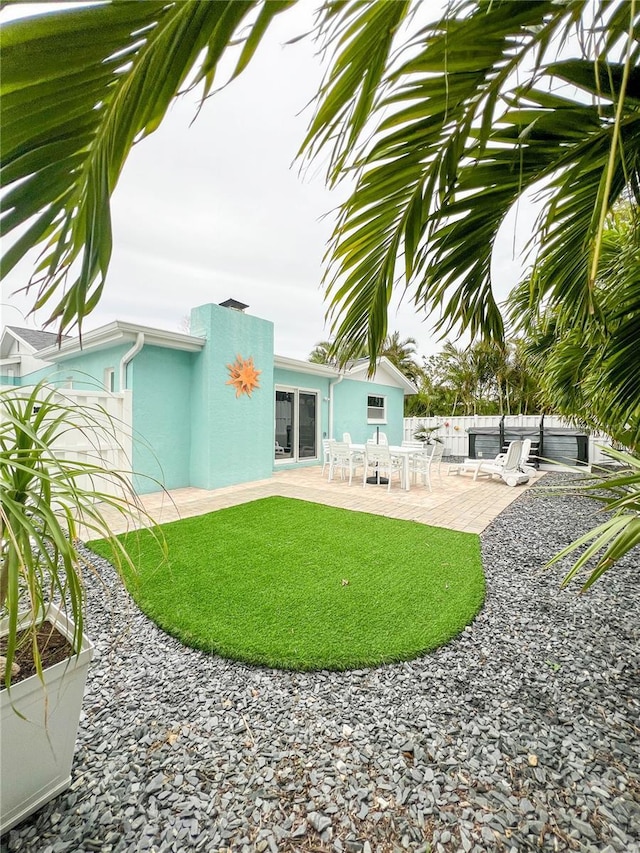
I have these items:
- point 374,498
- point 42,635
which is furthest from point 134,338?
point 42,635

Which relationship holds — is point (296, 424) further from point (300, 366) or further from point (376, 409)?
point (376, 409)

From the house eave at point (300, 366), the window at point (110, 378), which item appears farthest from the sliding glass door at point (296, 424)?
the window at point (110, 378)

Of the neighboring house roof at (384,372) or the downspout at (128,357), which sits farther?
the neighboring house roof at (384,372)

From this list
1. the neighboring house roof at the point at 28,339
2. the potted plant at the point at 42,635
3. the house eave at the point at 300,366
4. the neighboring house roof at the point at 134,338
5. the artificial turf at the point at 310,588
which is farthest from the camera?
the neighboring house roof at the point at 28,339

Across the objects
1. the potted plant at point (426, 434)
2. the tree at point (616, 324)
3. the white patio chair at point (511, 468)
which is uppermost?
the tree at point (616, 324)

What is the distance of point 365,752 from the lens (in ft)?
5.68

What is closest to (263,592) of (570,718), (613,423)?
(570,718)

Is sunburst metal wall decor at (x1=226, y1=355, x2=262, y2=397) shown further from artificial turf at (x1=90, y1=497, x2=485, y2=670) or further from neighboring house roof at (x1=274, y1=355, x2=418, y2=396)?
artificial turf at (x1=90, y1=497, x2=485, y2=670)

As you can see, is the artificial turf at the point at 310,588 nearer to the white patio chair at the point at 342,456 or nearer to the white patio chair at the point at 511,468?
the white patio chair at the point at 342,456

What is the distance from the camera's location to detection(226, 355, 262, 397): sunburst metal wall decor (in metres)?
8.13

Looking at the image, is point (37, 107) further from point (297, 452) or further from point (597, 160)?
point (297, 452)

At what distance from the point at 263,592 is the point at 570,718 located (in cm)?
230

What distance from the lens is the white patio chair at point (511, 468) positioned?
29.4ft

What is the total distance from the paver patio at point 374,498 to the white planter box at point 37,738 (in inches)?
155
